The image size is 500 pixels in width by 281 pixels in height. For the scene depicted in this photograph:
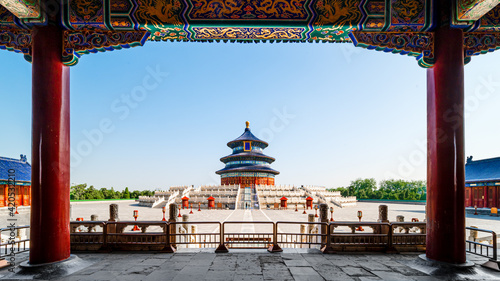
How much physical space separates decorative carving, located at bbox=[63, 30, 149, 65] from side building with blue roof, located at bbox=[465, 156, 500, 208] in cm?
3487

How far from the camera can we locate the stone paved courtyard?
5.96 metres

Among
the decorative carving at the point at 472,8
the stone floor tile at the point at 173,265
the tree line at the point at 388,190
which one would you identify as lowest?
the tree line at the point at 388,190

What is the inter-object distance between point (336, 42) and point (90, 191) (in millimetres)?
57628

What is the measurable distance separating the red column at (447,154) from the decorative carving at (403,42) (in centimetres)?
18

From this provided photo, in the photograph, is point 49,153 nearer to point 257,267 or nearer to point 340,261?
point 257,267

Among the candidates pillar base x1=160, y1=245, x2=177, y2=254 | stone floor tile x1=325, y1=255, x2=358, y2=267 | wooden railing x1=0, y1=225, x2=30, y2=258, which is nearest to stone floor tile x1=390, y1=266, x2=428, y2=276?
stone floor tile x1=325, y1=255, x2=358, y2=267

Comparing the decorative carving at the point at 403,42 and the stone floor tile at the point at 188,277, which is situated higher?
the decorative carving at the point at 403,42

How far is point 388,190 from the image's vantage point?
64.0m

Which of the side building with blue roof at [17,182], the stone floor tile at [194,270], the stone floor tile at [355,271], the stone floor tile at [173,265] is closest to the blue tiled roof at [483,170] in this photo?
the stone floor tile at [355,271]

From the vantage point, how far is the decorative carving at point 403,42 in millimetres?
6578

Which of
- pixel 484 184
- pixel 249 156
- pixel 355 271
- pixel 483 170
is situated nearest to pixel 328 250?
pixel 355 271

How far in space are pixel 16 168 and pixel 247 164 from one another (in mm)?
30474

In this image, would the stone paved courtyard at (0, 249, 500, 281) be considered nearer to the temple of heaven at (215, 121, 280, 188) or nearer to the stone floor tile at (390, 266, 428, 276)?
the stone floor tile at (390, 266, 428, 276)

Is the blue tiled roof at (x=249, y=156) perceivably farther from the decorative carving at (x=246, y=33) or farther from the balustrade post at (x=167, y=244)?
the decorative carving at (x=246, y=33)
